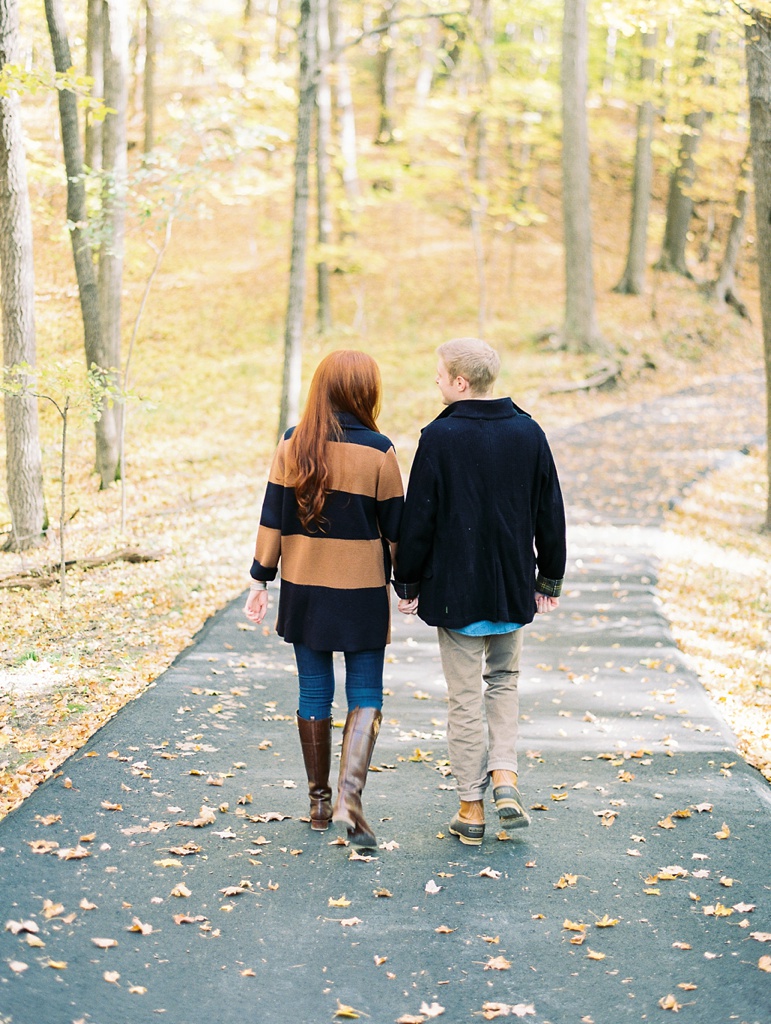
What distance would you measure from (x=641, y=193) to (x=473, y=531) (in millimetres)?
23019

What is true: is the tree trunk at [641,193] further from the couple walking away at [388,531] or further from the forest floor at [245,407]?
the couple walking away at [388,531]

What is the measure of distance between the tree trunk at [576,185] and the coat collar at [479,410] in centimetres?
1731

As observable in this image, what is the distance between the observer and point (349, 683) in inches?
166

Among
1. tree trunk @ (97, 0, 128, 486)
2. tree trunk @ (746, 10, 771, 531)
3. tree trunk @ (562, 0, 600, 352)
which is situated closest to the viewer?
tree trunk @ (746, 10, 771, 531)

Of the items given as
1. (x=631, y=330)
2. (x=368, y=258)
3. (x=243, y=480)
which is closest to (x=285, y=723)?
(x=243, y=480)

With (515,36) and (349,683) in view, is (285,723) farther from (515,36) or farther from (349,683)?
(515,36)

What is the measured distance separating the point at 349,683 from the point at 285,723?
1.69 metres

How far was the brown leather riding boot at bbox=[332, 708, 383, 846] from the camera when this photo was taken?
4.04m

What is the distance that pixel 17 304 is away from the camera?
872cm

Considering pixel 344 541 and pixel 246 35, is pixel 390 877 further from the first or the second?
pixel 246 35

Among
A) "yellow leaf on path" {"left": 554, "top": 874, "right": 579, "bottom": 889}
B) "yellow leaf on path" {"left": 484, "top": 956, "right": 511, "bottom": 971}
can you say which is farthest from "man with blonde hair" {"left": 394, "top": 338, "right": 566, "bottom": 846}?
"yellow leaf on path" {"left": 484, "top": 956, "right": 511, "bottom": 971}

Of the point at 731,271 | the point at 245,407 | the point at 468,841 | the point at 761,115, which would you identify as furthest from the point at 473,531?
the point at 731,271

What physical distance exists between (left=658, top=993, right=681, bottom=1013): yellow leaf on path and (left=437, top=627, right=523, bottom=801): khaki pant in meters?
1.24

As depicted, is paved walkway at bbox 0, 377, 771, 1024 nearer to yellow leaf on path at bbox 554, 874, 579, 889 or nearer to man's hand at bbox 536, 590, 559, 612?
yellow leaf on path at bbox 554, 874, 579, 889
